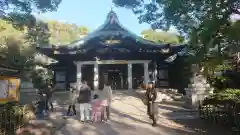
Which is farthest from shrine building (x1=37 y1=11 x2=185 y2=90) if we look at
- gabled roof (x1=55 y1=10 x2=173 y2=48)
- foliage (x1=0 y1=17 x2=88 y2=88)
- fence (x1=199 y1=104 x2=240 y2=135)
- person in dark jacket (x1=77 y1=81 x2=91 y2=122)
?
fence (x1=199 y1=104 x2=240 y2=135)

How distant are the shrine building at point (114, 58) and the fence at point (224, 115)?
1269cm

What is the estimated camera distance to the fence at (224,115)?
809 cm

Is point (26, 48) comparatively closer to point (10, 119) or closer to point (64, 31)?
point (10, 119)

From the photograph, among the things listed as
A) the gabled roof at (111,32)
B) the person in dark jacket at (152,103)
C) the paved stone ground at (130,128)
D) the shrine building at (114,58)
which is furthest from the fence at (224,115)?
the gabled roof at (111,32)

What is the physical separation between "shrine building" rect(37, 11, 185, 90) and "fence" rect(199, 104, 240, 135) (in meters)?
12.7

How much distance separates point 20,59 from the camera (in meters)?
20.3

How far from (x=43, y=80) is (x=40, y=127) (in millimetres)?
15915

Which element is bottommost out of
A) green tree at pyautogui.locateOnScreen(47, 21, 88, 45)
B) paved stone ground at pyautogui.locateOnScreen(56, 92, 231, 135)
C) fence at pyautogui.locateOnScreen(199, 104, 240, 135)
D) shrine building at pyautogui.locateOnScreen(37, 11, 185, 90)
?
paved stone ground at pyautogui.locateOnScreen(56, 92, 231, 135)

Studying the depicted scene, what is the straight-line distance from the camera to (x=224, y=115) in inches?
363

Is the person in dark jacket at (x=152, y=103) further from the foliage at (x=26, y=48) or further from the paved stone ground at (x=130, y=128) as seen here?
the foliage at (x=26, y=48)

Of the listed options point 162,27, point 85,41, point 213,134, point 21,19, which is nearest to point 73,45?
point 85,41

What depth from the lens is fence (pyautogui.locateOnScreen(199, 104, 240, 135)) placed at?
8086 mm

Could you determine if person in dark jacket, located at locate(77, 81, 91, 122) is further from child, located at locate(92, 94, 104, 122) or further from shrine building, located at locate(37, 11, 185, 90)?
shrine building, located at locate(37, 11, 185, 90)

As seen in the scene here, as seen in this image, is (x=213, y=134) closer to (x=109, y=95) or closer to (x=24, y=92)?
(x=109, y=95)
